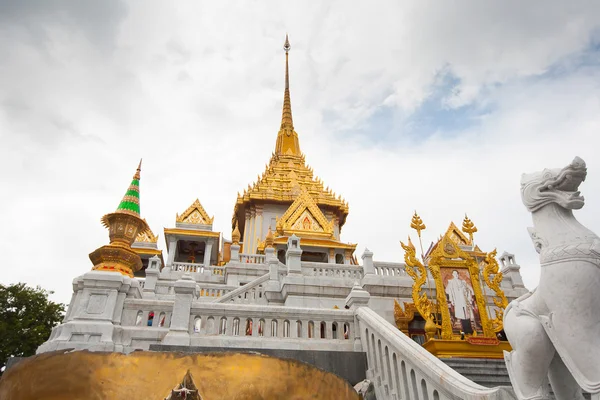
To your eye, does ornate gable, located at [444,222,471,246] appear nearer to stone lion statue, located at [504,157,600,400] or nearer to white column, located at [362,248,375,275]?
white column, located at [362,248,375,275]

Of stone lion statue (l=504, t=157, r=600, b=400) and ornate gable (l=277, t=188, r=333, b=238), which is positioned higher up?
ornate gable (l=277, t=188, r=333, b=238)

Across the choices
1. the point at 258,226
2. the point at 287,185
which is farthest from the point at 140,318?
the point at 287,185

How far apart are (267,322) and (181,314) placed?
1.48m

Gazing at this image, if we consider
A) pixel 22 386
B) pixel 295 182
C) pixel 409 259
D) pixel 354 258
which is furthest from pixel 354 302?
pixel 295 182

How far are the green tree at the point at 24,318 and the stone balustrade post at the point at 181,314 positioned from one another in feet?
40.4

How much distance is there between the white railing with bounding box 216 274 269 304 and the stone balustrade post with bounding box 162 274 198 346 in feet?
14.2

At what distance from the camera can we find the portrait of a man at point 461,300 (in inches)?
411

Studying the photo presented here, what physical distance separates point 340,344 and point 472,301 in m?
5.06

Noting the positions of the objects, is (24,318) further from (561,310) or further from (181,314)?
(561,310)

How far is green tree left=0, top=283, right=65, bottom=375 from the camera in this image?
631 inches

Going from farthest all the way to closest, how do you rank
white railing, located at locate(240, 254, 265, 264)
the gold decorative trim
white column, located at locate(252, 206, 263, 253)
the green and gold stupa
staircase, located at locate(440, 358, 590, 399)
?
white column, located at locate(252, 206, 263, 253) → white railing, located at locate(240, 254, 265, 264) → the gold decorative trim → the green and gold stupa → staircase, located at locate(440, 358, 590, 399)

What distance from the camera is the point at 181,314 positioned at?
721 centimetres

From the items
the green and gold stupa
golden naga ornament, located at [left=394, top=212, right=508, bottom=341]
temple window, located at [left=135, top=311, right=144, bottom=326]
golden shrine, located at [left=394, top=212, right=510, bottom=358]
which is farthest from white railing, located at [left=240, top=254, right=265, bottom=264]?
temple window, located at [left=135, top=311, right=144, bottom=326]

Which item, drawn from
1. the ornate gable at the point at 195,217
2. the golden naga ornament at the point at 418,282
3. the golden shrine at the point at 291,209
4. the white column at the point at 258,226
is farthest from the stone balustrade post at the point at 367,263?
the ornate gable at the point at 195,217
